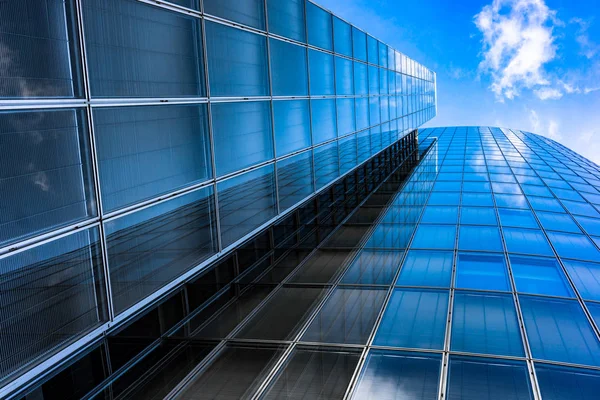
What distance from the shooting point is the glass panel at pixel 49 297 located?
4.89 m

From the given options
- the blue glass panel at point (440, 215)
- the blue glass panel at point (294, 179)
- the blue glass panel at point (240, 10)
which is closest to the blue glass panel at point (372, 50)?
the blue glass panel at point (440, 215)

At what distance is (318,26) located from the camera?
15242 mm

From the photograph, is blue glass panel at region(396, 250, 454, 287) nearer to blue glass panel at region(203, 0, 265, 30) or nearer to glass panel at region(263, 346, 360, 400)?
glass panel at region(263, 346, 360, 400)

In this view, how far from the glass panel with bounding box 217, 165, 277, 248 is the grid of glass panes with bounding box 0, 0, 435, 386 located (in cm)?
4

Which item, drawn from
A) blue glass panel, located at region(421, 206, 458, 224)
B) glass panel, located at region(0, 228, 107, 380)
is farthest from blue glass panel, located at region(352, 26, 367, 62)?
glass panel, located at region(0, 228, 107, 380)

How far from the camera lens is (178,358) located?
25.2 ft

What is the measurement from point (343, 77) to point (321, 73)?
2526 mm

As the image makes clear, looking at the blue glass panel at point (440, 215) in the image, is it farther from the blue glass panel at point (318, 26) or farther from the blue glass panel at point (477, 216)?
the blue glass panel at point (318, 26)

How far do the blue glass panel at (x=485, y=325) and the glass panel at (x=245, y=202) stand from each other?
4.18m

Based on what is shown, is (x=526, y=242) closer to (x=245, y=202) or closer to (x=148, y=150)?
(x=245, y=202)

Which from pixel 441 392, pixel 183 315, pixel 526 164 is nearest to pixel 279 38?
pixel 183 315

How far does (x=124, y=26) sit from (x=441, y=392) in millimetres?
6384

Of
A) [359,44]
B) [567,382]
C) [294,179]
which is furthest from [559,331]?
[359,44]

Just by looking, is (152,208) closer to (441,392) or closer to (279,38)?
(441,392)
